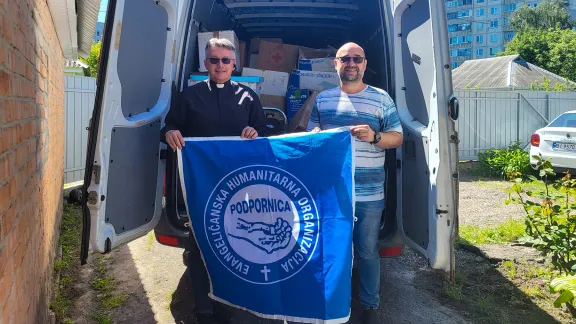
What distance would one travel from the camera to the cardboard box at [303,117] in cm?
403

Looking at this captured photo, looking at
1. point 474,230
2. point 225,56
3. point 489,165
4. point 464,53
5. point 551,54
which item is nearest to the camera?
point 225,56

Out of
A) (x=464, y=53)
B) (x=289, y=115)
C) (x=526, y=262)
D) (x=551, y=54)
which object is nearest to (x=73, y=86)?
(x=289, y=115)

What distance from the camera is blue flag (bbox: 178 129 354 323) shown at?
2.84 metres

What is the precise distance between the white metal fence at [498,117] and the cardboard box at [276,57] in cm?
809

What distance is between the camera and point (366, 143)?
3.12 m

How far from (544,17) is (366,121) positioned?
4971 centimetres

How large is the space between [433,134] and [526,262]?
8.76ft

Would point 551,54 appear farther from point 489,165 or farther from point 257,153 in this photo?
point 257,153

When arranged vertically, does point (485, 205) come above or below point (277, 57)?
A: below

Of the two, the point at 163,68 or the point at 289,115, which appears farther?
the point at 289,115

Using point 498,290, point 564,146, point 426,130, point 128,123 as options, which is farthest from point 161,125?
point 564,146

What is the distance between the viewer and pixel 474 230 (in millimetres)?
6008

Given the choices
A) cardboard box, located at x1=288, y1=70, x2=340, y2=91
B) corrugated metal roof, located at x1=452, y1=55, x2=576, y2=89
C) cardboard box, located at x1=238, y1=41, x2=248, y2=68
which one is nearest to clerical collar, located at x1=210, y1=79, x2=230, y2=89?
cardboard box, located at x1=288, y1=70, x2=340, y2=91

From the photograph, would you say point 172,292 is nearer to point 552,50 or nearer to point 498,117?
point 498,117
